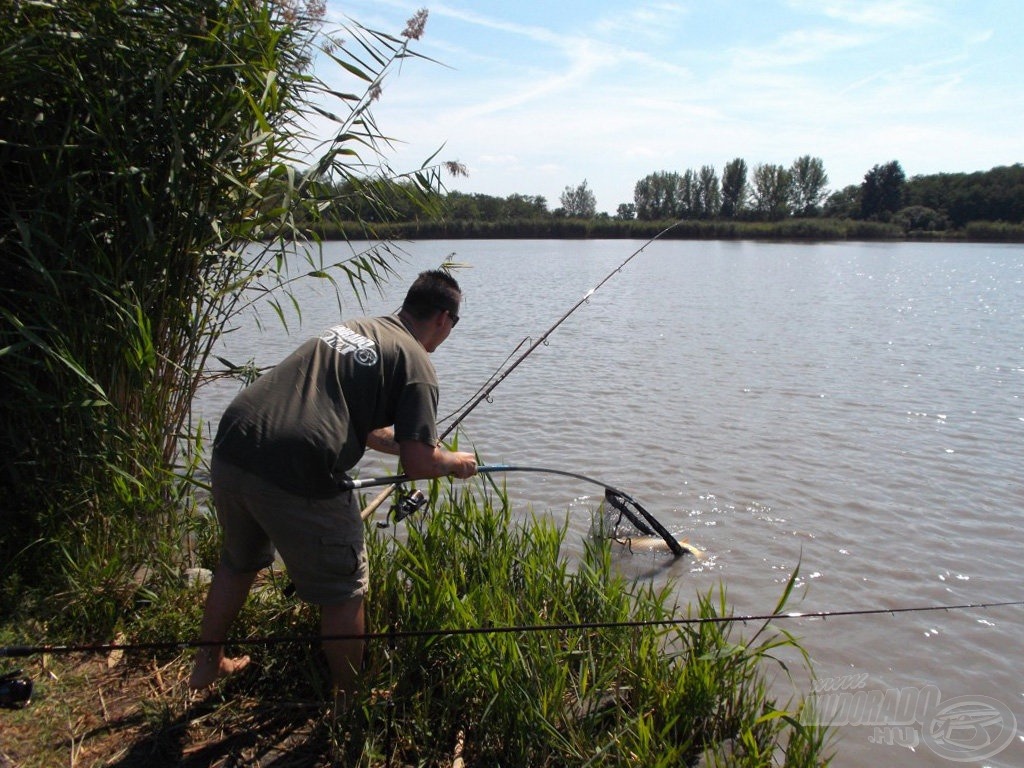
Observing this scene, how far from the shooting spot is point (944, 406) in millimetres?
10211

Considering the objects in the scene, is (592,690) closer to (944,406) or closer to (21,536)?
(21,536)

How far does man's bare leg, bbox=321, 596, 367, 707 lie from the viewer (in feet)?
9.26

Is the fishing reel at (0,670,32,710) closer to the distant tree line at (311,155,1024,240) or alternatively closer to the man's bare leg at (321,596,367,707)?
the man's bare leg at (321,596,367,707)

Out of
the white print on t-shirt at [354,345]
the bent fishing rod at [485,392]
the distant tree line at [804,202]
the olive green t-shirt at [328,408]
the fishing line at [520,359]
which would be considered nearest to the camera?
the olive green t-shirt at [328,408]

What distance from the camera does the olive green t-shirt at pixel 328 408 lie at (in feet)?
8.41

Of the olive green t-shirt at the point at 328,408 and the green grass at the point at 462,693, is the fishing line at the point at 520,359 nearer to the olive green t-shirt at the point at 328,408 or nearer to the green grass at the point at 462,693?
the green grass at the point at 462,693

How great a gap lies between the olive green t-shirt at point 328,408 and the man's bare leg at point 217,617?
0.56 m

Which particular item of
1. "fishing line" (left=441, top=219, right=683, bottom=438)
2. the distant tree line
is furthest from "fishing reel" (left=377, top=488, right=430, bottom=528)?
the distant tree line

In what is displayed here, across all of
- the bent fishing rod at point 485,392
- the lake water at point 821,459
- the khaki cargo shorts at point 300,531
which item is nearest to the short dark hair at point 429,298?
the khaki cargo shorts at point 300,531

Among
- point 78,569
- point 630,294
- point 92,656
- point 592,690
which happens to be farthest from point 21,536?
point 630,294

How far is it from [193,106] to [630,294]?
69.8ft

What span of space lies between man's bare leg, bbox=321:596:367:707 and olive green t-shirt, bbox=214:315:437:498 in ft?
1.58

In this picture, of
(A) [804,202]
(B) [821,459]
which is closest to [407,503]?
(B) [821,459]

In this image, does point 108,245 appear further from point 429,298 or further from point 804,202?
point 804,202
